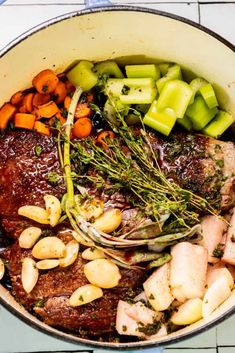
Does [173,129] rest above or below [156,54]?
below

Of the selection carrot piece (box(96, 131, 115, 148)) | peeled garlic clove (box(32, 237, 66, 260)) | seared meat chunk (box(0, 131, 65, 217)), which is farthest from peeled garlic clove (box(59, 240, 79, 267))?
carrot piece (box(96, 131, 115, 148))

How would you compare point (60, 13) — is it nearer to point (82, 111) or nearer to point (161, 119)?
point (82, 111)

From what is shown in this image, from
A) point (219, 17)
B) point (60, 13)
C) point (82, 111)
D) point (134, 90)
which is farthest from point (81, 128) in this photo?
point (219, 17)

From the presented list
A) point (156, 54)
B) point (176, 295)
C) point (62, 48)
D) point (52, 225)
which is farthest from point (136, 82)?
point (176, 295)

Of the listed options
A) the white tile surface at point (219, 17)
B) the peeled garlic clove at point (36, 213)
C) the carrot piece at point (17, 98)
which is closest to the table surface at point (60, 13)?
the white tile surface at point (219, 17)

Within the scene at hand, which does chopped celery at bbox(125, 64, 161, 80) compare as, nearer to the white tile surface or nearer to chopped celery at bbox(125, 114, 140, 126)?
chopped celery at bbox(125, 114, 140, 126)

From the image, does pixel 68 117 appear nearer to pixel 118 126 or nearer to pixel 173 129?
pixel 118 126
